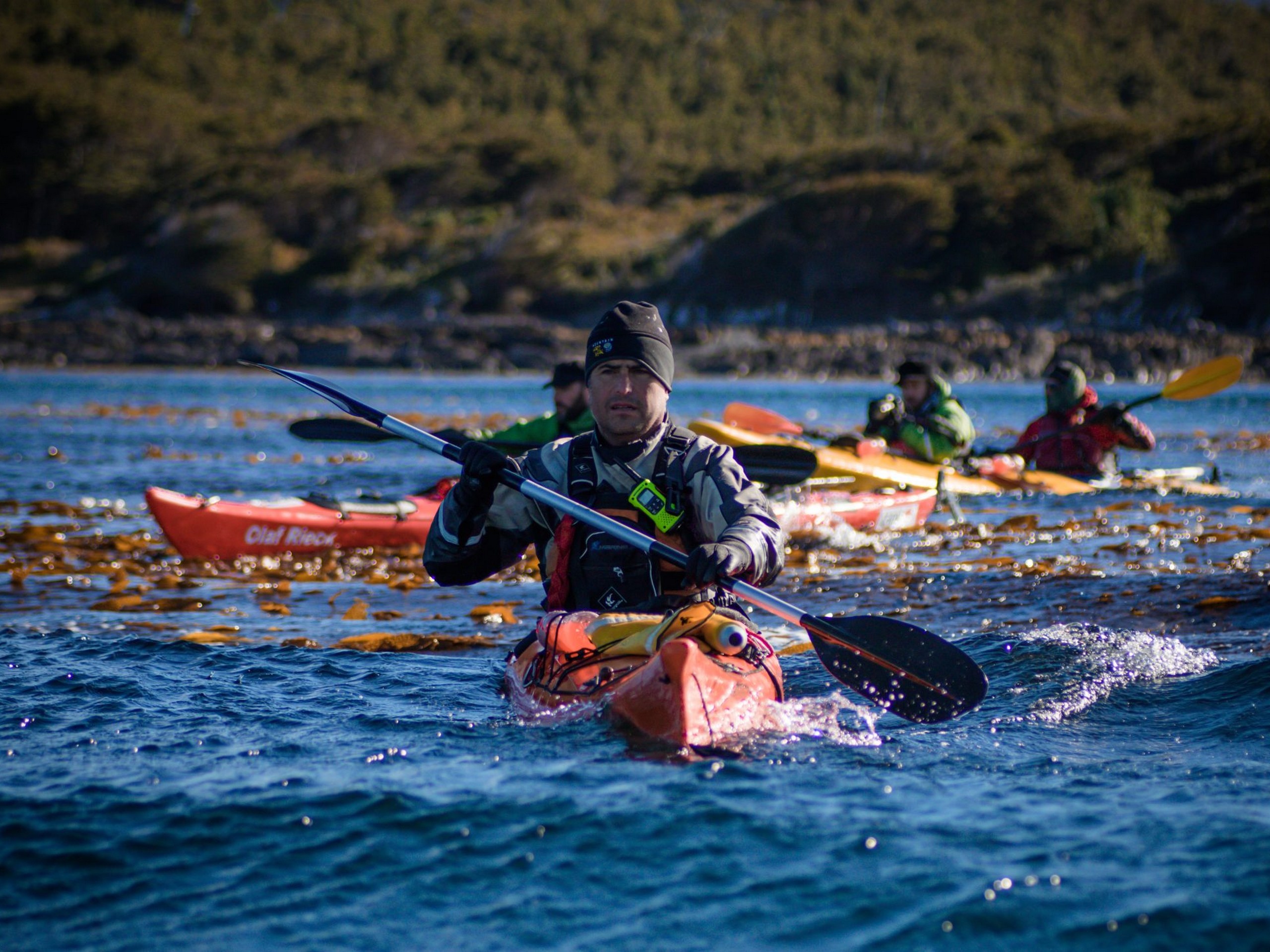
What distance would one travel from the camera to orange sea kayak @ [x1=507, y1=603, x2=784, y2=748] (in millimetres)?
4105

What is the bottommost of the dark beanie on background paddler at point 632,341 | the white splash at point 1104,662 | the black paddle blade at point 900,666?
the white splash at point 1104,662

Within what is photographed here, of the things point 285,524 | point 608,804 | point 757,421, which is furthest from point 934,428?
point 608,804

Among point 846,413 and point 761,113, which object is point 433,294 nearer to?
point 846,413

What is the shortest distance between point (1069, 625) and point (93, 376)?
51.5 metres

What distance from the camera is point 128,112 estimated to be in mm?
102250

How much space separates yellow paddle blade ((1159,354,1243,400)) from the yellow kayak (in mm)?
2439

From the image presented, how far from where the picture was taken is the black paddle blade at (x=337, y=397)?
18.9 ft

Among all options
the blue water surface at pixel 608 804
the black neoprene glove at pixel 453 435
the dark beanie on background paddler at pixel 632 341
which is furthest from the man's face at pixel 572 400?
the dark beanie on background paddler at pixel 632 341

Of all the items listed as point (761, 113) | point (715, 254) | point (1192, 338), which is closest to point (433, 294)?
point (715, 254)

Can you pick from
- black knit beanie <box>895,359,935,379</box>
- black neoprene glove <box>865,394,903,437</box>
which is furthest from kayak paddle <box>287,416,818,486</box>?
black neoprene glove <box>865,394,903,437</box>

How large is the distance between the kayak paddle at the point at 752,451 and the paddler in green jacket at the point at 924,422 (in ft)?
20.4

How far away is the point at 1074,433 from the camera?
45.0 ft

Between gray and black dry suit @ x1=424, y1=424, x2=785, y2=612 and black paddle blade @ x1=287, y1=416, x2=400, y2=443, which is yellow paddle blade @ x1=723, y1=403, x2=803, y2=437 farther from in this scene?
gray and black dry suit @ x1=424, y1=424, x2=785, y2=612

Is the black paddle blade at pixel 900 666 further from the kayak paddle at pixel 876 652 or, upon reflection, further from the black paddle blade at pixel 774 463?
the black paddle blade at pixel 774 463
